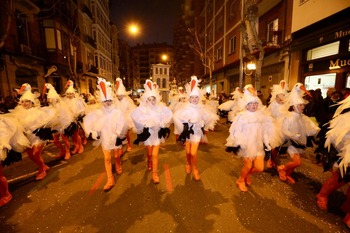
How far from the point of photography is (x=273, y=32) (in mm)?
12758

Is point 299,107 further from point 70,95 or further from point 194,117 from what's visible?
point 70,95

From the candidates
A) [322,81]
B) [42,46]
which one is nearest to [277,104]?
[322,81]

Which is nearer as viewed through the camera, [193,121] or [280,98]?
[193,121]

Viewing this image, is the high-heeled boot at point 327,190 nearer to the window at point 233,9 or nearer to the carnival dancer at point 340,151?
the carnival dancer at point 340,151

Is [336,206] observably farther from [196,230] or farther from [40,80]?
[40,80]

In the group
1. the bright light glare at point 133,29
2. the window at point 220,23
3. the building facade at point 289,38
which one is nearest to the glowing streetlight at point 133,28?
the bright light glare at point 133,29

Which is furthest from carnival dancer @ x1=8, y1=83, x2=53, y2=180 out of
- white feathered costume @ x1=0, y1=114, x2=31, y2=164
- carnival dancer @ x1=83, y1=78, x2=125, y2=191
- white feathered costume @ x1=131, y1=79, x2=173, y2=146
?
white feathered costume @ x1=131, y1=79, x2=173, y2=146

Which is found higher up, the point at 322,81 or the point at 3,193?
the point at 322,81

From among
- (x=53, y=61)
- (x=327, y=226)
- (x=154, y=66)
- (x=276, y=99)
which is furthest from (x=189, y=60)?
(x=327, y=226)

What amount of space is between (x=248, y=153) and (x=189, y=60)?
46.5 metres

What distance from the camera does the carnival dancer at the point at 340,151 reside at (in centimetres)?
293

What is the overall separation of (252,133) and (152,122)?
6.82ft

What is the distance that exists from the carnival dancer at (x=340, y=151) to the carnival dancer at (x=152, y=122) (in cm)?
307

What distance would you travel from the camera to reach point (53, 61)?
58.7 feet
